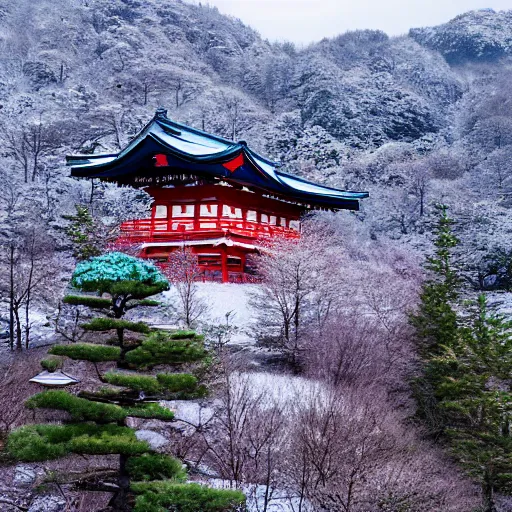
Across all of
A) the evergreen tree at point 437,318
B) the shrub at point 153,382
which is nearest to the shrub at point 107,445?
the shrub at point 153,382

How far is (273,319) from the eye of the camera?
19.4 metres

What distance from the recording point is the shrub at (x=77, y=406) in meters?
8.13

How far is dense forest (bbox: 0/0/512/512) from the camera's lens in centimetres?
906

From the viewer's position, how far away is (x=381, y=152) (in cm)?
5128

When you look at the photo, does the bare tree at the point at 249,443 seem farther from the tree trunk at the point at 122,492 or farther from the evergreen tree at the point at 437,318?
the evergreen tree at the point at 437,318

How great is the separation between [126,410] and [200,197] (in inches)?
782

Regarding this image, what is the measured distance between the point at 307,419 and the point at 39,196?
34.7m

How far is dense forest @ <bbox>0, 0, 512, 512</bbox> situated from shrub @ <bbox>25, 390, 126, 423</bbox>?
42 mm

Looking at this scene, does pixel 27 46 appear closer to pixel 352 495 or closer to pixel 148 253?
pixel 148 253

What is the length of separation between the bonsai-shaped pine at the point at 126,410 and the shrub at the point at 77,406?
0.05ft

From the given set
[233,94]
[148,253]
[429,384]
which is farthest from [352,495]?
[233,94]

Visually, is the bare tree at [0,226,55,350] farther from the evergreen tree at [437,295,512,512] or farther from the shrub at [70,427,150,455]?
the evergreen tree at [437,295,512,512]

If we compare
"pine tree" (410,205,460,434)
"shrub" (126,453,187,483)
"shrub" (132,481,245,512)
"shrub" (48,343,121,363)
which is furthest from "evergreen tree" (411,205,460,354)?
→ "shrub" (48,343,121,363)

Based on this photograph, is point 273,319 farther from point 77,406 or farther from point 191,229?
point 77,406
